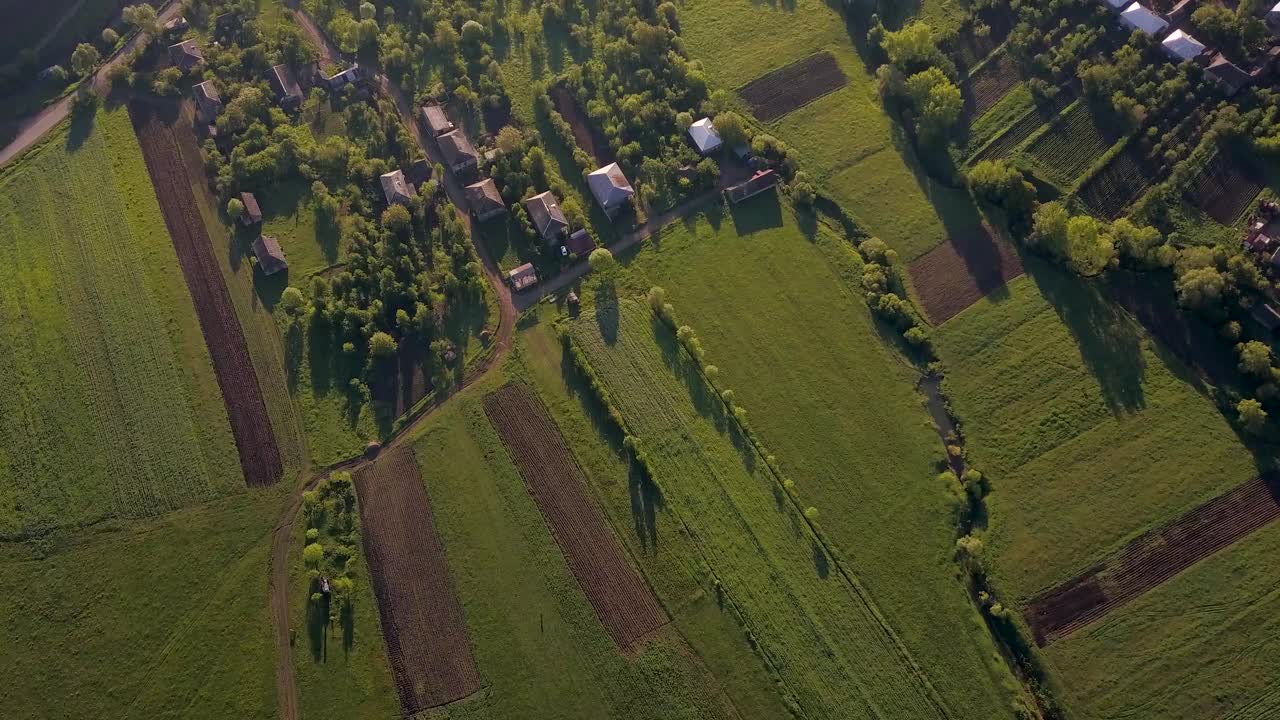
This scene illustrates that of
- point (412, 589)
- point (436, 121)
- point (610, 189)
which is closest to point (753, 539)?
point (412, 589)

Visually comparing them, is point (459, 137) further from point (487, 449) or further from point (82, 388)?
point (82, 388)

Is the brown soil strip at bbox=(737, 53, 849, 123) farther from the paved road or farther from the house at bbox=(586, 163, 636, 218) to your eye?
the paved road

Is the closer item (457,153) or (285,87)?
(457,153)

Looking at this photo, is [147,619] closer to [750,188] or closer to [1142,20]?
[750,188]

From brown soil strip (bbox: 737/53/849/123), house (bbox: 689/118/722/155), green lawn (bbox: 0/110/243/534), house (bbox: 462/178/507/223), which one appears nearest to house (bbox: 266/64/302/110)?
green lawn (bbox: 0/110/243/534)

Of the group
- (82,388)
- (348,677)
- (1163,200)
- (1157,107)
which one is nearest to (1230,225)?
(1163,200)
